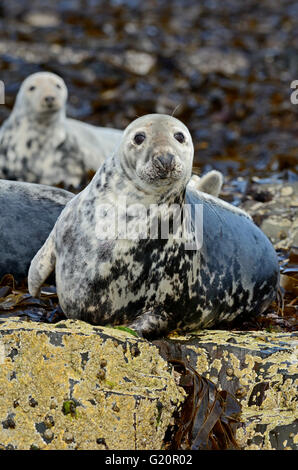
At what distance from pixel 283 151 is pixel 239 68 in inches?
106

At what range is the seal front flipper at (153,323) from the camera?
400 centimetres

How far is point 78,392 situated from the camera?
3.17m

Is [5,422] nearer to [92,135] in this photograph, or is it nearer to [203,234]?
[203,234]

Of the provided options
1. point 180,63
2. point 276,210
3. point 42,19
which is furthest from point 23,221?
point 42,19

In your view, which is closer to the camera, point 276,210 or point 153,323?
point 153,323

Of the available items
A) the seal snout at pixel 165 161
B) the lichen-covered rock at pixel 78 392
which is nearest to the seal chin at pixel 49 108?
the seal snout at pixel 165 161

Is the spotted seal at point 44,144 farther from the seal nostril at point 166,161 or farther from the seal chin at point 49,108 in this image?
the seal nostril at point 166,161

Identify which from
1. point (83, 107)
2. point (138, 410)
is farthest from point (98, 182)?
point (83, 107)

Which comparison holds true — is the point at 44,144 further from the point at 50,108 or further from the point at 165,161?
the point at 165,161

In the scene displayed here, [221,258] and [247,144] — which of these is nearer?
[221,258]

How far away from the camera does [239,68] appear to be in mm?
12555

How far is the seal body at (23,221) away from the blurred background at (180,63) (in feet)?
14.8

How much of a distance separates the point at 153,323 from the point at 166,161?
844 millimetres

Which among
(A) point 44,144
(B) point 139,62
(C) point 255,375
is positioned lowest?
(C) point 255,375
